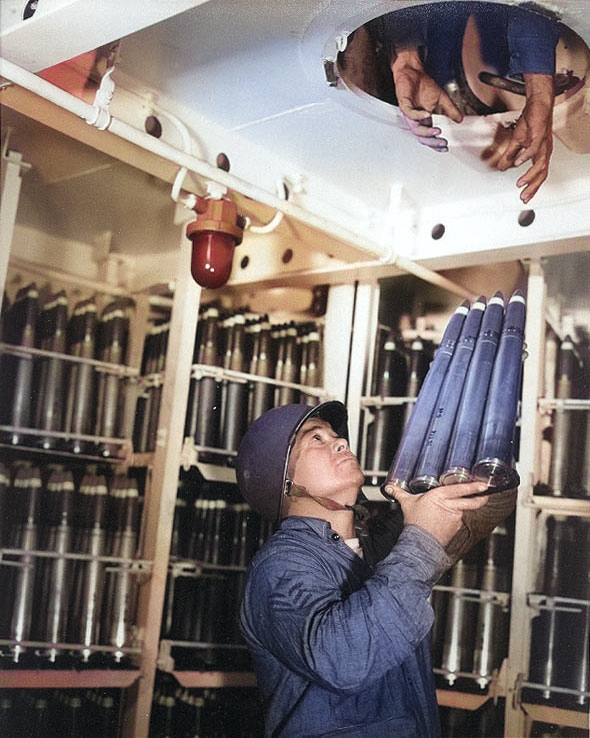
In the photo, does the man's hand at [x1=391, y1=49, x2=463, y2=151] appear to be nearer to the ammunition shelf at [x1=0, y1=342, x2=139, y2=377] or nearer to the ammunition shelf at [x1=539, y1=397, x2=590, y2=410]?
the ammunition shelf at [x1=539, y1=397, x2=590, y2=410]

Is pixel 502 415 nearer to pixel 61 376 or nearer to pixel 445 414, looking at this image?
pixel 445 414

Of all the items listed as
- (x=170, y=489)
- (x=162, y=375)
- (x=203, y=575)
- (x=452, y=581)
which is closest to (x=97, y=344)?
(x=162, y=375)

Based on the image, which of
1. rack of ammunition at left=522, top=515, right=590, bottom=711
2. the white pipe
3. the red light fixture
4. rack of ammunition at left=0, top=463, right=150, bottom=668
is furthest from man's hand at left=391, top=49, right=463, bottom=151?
rack of ammunition at left=0, top=463, right=150, bottom=668

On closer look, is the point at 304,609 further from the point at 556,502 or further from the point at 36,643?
the point at 36,643

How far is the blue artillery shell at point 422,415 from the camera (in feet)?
7.43

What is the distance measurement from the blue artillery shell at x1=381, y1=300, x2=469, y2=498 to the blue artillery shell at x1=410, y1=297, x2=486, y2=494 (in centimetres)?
2

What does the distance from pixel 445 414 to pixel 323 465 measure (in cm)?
34

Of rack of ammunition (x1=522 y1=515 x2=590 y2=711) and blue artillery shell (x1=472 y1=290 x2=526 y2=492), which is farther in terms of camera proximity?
rack of ammunition (x1=522 y1=515 x2=590 y2=711)

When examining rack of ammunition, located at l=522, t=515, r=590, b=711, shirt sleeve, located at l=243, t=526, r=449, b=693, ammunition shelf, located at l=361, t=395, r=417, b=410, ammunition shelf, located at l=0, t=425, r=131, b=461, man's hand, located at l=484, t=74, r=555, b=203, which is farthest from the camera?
ammunition shelf, located at l=0, t=425, r=131, b=461

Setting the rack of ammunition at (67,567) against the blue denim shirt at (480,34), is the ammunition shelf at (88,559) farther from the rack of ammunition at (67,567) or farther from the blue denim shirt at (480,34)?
the blue denim shirt at (480,34)

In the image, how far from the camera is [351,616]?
67.3 inches

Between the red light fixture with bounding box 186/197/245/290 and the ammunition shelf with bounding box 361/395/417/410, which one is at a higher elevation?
the red light fixture with bounding box 186/197/245/290

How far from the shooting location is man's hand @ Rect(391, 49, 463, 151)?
212cm

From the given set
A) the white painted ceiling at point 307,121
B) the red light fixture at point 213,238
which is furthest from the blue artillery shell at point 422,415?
the red light fixture at point 213,238
